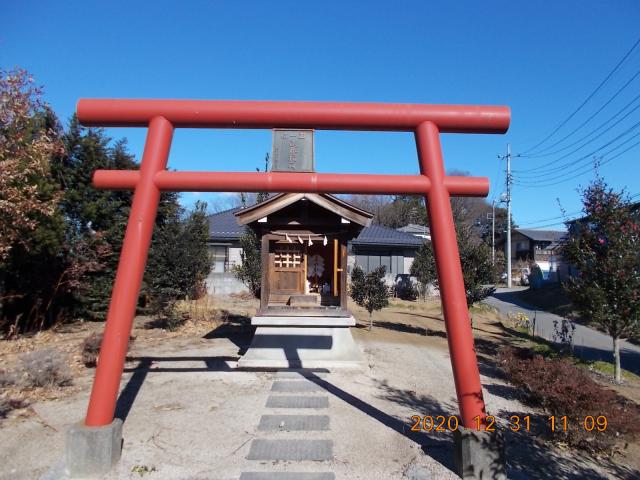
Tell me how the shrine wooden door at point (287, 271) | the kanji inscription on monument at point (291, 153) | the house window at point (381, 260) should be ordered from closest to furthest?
the kanji inscription on monument at point (291, 153) < the shrine wooden door at point (287, 271) < the house window at point (381, 260)

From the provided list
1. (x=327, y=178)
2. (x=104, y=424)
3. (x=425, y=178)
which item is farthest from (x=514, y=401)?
(x=104, y=424)

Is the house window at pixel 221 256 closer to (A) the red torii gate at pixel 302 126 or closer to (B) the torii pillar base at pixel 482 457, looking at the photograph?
(A) the red torii gate at pixel 302 126

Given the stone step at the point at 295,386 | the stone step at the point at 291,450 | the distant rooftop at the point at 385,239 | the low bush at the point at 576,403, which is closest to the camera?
the stone step at the point at 291,450

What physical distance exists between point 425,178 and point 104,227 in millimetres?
12781

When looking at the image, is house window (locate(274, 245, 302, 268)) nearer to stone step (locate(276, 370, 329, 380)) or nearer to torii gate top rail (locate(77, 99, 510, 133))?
stone step (locate(276, 370, 329, 380))

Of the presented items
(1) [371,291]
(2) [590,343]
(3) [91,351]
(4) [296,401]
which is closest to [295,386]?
(4) [296,401]

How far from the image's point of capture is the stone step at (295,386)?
6648mm

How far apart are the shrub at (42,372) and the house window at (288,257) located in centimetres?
452

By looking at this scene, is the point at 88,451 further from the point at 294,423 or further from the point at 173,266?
the point at 173,266

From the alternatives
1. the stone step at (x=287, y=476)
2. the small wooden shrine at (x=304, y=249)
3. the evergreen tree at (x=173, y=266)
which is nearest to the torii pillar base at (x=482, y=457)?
the stone step at (x=287, y=476)

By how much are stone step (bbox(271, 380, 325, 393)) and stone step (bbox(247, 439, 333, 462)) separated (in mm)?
1917

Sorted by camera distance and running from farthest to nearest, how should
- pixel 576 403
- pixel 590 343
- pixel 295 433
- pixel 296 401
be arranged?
pixel 590 343 < pixel 296 401 < pixel 576 403 < pixel 295 433

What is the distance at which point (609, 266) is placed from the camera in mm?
8961

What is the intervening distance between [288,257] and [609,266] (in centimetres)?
699
